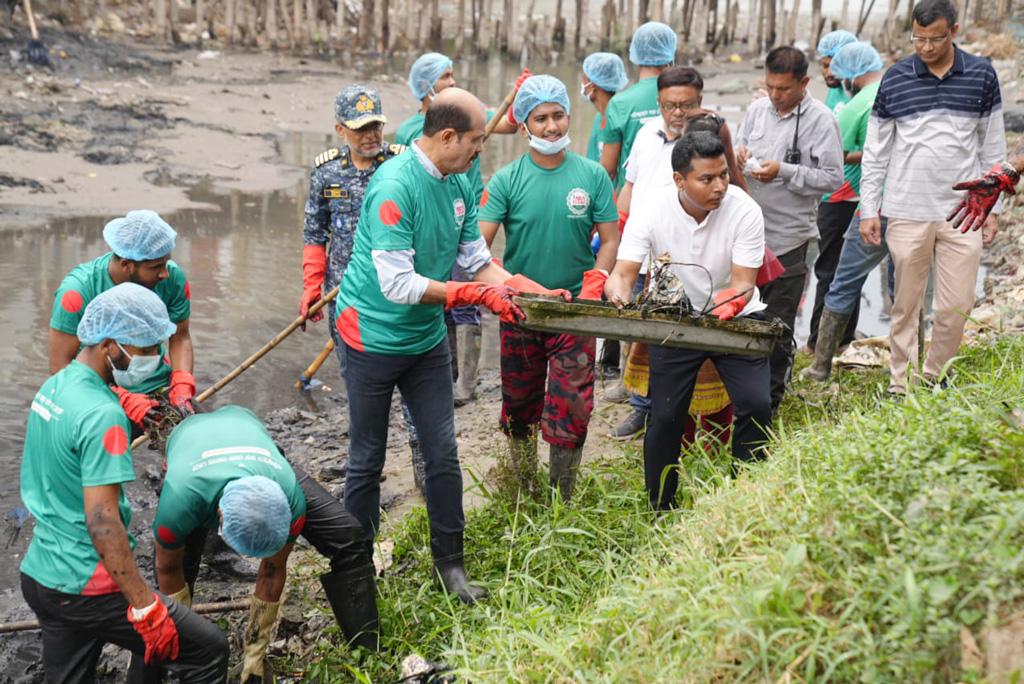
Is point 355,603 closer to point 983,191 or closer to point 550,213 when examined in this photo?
point 550,213

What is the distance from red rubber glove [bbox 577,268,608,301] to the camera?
14.9 feet

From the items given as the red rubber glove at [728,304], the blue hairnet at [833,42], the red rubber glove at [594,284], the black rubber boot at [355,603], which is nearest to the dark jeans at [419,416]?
the black rubber boot at [355,603]

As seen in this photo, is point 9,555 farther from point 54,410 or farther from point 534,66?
point 534,66

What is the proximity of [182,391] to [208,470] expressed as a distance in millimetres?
996

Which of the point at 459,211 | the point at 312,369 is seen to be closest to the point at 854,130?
the point at 459,211

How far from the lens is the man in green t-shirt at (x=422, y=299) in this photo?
12.6ft

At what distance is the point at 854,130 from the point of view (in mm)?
6238

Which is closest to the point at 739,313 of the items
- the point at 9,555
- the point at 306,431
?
the point at 306,431

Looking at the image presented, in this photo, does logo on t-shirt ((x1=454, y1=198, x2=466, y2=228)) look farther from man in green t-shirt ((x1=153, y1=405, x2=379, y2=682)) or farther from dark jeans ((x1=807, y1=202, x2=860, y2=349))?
dark jeans ((x1=807, y1=202, x2=860, y2=349))

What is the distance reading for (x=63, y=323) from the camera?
13.8ft

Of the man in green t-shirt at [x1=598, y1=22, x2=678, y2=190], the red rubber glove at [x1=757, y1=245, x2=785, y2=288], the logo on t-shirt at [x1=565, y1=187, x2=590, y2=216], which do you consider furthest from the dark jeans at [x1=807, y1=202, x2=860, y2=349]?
the logo on t-shirt at [x1=565, y1=187, x2=590, y2=216]

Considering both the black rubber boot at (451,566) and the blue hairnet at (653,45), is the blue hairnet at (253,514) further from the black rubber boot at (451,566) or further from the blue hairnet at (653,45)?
the blue hairnet at (653,45)

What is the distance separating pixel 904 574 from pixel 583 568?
1.58m

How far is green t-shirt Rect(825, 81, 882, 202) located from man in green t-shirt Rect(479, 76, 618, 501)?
2.19 meters
